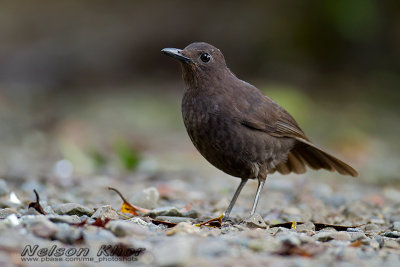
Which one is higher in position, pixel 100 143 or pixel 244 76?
pixel 244 76

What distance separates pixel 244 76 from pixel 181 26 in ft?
5.74

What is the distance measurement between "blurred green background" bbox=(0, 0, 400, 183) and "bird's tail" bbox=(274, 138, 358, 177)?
15.3 feet

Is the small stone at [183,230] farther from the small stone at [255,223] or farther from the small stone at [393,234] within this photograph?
the small stone at [393,234]

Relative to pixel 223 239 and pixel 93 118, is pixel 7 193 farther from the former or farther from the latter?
pixel 93 118

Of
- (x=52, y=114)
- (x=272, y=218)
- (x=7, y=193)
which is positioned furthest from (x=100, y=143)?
(x=272, y=218)

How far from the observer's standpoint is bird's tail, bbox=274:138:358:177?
5918mm

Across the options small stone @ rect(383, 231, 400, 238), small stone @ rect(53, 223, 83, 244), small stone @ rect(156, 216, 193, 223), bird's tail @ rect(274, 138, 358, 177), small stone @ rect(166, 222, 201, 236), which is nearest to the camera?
small stone @ rect(53, 223, 83, 244)

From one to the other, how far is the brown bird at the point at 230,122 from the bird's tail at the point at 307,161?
64mm

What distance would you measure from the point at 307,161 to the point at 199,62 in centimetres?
157

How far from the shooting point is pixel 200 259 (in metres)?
3.18

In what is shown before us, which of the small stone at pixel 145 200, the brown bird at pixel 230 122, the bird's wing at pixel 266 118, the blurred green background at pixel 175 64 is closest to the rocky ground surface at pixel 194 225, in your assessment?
the small stone at pixel 145 200

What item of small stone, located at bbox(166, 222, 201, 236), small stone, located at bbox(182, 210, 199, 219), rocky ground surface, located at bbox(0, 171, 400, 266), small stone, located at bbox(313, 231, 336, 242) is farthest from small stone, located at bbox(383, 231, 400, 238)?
small stone, located at bbox(182, 210, 199, 219)

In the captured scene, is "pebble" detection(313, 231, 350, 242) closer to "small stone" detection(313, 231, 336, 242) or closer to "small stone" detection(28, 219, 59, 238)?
"small stone" detection(313, 231, 336, 242)

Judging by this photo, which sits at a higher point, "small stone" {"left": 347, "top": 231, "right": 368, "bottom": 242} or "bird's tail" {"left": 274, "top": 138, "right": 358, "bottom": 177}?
"bird's tail" {"left": 274, "top": 138, "right": 358, "bottom": 177}
